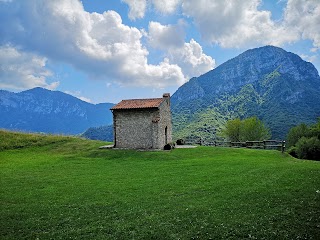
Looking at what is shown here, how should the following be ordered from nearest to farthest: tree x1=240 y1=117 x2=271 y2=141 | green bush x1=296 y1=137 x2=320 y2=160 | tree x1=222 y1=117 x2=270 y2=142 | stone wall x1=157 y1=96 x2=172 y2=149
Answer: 1. stone wall x1=157 y1=96 x2=172 y2=149
2. green bush x1=296 y1=137 x2=320 y2=160
3. tree x1=240 y1=117 x2=271 y2=141
4. tree x1=222 y1=117 x2=270 y2=142

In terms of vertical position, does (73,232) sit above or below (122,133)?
below

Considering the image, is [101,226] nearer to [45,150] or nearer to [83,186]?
[83,186]

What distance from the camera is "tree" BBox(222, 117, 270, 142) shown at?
90.3 m

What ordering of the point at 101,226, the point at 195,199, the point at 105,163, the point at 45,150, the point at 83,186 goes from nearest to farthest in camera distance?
1. the point at 101,226
2. the point at 195,199
3. the point at 83,186
4. the point at 105,163
5. the point at 45,150

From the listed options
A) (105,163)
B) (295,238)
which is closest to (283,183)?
(295,238)

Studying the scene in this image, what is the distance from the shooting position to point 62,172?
28.3 metres

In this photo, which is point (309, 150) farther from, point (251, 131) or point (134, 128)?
point (134, 128)

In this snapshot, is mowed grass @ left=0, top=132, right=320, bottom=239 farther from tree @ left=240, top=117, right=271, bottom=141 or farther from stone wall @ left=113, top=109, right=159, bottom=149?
tree @ left=240, top=117, right=271, bottom=141

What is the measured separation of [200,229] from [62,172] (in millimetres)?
19900

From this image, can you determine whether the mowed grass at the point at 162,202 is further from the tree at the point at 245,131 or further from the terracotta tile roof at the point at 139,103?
the tree at the point at 245,131

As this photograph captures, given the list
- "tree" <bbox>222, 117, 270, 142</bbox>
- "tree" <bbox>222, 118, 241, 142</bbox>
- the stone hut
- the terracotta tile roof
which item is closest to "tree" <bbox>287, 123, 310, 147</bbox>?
"tree" <bbox>222, 117, 270, 142</bbox>

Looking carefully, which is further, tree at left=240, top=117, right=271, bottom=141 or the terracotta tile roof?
tree at left=240, top=117, right=271, bottom=141

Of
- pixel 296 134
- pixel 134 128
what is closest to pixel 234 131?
pixel 296 134

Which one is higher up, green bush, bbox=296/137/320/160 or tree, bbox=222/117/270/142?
tree, bbox=222/117/270/142
